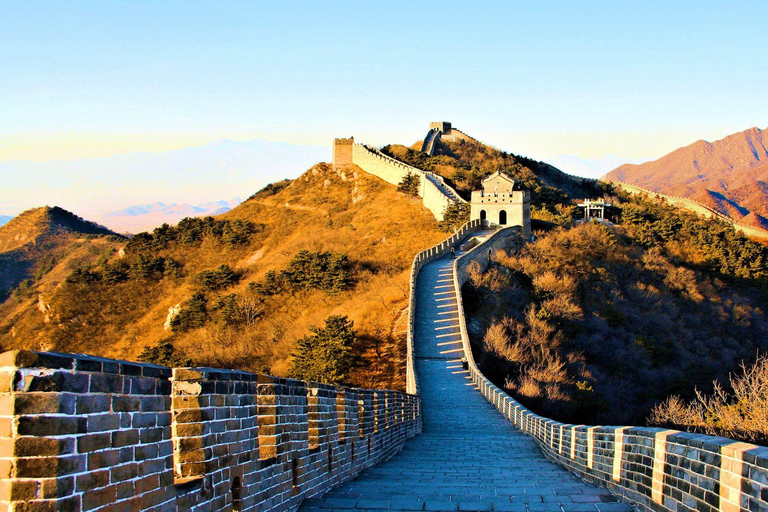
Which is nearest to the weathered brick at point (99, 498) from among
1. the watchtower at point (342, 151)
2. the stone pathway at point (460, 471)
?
the stone pathway at point (460, 471)

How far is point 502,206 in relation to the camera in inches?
1855

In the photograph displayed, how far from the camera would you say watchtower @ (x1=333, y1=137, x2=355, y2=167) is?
73.3 metres

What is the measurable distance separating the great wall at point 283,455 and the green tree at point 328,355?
40.9 ft

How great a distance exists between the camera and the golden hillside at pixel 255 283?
124 feet

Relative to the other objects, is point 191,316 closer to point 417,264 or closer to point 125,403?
point 417,264

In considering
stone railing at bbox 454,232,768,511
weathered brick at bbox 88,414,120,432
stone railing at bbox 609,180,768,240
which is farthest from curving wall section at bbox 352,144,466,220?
weathered brick at bbox 88,414,120,432

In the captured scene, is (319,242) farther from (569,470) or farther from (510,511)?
(510,511)

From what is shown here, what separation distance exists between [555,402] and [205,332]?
2614cm

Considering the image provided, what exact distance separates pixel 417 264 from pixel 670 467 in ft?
102

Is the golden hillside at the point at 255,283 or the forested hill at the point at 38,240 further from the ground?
the forested hill at the point at 38,240

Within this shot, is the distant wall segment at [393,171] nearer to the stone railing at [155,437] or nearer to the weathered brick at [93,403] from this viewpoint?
the stone railing at [155,437]

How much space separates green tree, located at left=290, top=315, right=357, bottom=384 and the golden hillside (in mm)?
886

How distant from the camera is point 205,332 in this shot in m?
45.4

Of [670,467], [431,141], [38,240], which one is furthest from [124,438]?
[38,240]
